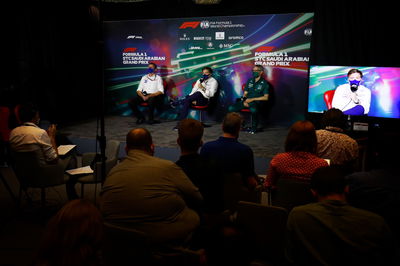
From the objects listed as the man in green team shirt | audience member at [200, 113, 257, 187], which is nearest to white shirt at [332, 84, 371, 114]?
the man in green team shirt

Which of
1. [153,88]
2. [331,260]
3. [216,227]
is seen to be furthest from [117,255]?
[153,88]

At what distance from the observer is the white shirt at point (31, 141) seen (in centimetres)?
386

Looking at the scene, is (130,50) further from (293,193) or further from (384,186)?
(384,186)

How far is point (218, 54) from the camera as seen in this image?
8.80 meters

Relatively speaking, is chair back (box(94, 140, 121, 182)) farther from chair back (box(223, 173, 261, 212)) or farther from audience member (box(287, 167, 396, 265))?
audience member (box(287, 167, 396, 265))

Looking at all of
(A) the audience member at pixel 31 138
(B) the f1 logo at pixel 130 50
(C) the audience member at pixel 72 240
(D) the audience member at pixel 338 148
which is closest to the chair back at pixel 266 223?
(C) the audience member at pixel 72 240

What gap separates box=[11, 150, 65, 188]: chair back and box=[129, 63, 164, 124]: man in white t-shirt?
493 cm

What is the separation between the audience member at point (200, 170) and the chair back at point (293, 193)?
453 millimetres

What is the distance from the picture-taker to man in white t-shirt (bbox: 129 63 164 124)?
28.7ft

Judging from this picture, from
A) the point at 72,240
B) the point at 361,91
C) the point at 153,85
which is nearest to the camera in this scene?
the point at 72,240

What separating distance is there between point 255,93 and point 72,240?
6.81 metres

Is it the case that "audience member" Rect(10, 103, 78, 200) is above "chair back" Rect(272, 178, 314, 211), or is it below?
above

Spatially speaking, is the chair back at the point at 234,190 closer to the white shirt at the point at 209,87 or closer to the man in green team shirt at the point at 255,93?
the man in green team shirt at the point at 255,93

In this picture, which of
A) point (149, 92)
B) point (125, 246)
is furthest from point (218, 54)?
point (125, 246)
